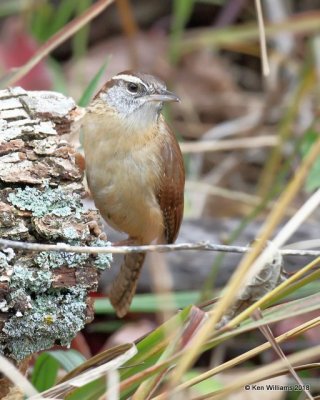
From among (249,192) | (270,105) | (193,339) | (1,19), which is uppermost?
(193,339)

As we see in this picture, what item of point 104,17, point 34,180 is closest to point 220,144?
point 104,17

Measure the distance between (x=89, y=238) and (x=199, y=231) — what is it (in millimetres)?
1875

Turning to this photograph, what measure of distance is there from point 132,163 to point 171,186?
21cm

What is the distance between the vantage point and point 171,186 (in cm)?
354

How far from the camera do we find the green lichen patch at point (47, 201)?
2576mm

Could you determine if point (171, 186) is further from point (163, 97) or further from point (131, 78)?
point (131, 78)

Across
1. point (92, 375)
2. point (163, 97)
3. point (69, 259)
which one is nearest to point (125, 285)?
point (163, 97)

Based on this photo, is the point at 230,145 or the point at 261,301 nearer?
the point at 261,301

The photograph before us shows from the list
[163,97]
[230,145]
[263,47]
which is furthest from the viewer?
[230,145]

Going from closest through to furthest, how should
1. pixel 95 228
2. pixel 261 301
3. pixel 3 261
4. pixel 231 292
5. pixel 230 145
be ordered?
pixel 231 292 → pixel 261 301 → pixel 3 261 → pixel 95 228 → pixel 230 145

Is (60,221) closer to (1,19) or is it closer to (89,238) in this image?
(89,238)

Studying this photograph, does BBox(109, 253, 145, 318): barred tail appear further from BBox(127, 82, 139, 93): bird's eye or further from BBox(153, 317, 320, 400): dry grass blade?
BBox(153, 317, 320, 400): dry grass blade

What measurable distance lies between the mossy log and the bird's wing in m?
0.81

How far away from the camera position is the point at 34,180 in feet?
8.63
